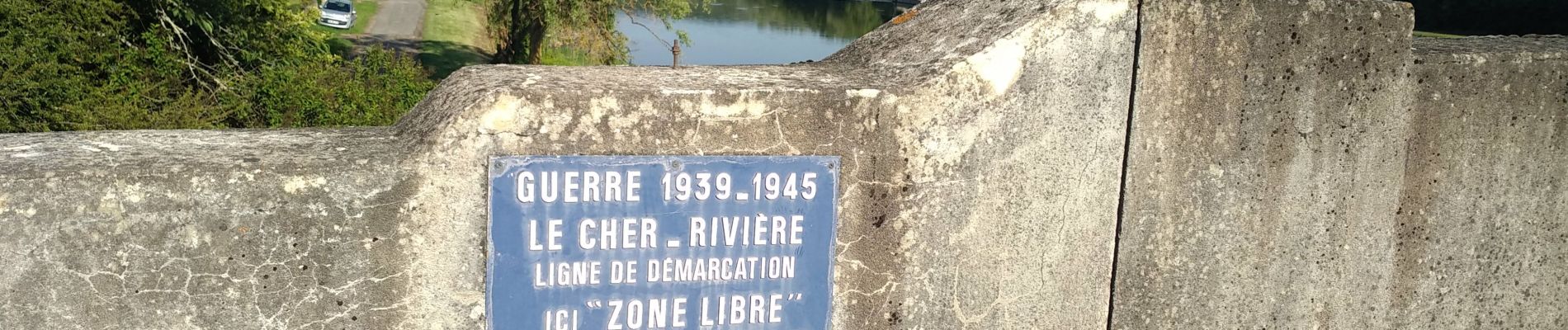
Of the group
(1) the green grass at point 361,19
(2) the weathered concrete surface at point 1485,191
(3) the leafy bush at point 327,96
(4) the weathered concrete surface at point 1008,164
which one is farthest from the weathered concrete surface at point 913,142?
(1) the green grass at point 361,19

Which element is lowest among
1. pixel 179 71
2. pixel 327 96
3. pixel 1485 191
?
pixel 327 96

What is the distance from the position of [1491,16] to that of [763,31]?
1659 cm

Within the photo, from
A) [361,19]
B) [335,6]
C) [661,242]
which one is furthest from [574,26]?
[661,242]

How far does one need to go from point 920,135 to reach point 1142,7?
0.52m

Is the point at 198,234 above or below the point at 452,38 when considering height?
above

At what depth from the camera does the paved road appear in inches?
881

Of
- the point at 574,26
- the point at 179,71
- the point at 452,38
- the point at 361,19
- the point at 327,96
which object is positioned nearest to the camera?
the point at 327,96

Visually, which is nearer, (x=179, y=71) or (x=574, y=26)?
(x=179, y=71)

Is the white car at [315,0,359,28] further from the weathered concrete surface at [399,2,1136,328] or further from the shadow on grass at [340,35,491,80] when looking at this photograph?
the weathered concrete surface at [399,2,1136,328]

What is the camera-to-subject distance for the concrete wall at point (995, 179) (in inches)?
89.0

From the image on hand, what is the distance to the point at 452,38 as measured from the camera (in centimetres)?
2259

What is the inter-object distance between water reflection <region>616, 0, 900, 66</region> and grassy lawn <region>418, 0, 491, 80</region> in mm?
2578

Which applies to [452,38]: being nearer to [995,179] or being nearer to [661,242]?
[661,242]

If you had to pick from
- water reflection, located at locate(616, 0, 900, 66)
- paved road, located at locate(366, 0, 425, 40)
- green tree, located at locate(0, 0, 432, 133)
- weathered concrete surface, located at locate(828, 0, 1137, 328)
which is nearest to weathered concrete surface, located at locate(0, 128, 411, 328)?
weathered concrete surface, located at locate(828, 0, 1137, 328)
